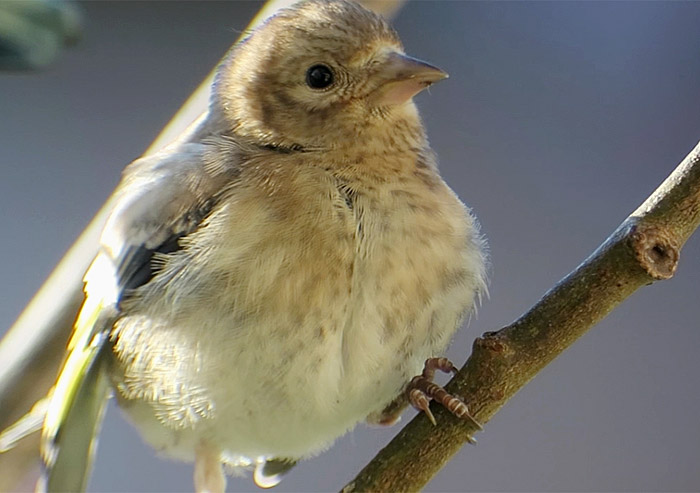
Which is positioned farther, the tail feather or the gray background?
the gray background

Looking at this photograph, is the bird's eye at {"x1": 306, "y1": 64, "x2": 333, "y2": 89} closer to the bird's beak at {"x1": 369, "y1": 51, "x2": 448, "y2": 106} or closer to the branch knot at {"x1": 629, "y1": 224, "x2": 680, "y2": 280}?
the bird's beak at {"x1": 369, "y1": 51, "x2": 448, "y2": 106}

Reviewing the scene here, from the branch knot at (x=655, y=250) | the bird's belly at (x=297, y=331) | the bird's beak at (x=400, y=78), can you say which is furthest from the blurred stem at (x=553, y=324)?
the bird's beak at (x=400, y=78)

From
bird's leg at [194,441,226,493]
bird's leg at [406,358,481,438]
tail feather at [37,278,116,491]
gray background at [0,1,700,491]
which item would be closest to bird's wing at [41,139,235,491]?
tail feather at [37,278,116,491]

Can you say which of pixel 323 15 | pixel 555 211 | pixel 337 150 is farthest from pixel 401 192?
pixel 555 211

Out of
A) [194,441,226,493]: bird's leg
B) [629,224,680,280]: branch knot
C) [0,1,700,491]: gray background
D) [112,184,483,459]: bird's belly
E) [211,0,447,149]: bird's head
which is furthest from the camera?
[0,1,700,491]: gray background

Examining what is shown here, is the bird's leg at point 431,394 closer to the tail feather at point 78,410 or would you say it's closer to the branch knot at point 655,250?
the branch knot at point 655,250

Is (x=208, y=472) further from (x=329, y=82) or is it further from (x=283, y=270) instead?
(x=329, y=82)

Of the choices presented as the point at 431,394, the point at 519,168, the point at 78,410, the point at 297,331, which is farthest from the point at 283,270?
the point at 519,168
